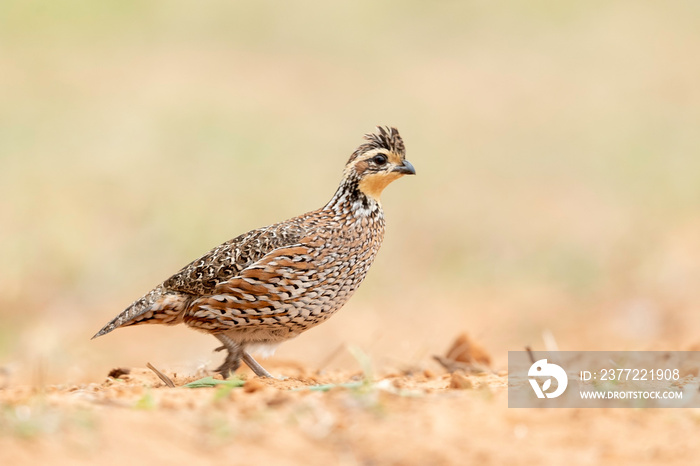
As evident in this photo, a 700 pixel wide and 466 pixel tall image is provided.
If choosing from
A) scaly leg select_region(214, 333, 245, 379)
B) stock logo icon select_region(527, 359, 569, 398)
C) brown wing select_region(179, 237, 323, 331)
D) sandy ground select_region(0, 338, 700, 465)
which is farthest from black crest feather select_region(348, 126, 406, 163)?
sandy ground select_region(0, 338, 700, 465)

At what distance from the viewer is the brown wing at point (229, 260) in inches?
280

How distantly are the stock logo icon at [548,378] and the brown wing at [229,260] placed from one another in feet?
7.10

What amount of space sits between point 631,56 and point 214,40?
40.0 ft

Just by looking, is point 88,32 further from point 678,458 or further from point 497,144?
point 678,458

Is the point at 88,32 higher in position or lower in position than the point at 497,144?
higher

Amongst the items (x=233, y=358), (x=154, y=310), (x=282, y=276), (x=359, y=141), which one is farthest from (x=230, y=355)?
(x=359, y=141)

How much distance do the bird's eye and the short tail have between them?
1791 millimetres

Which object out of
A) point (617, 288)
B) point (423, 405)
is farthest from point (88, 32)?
point (423, 405)

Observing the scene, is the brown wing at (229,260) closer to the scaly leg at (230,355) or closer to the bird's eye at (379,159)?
the scaly leg at (230,355)

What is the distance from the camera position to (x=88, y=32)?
26.7m

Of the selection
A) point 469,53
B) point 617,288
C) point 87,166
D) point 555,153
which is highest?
point 469,53

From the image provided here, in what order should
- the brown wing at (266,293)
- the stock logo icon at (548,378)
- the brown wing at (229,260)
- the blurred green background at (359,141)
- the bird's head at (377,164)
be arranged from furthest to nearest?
the blurred green background at (359,141) → the bird's head at (377,164) → the brown wing at (229,260) → the brown wing at (266,293) → the stock logo icon at (548,378)

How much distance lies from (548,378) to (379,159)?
2.68 m

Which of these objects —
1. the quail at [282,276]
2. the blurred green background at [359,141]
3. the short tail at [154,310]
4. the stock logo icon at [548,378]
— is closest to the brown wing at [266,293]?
the quail at [282,276]
